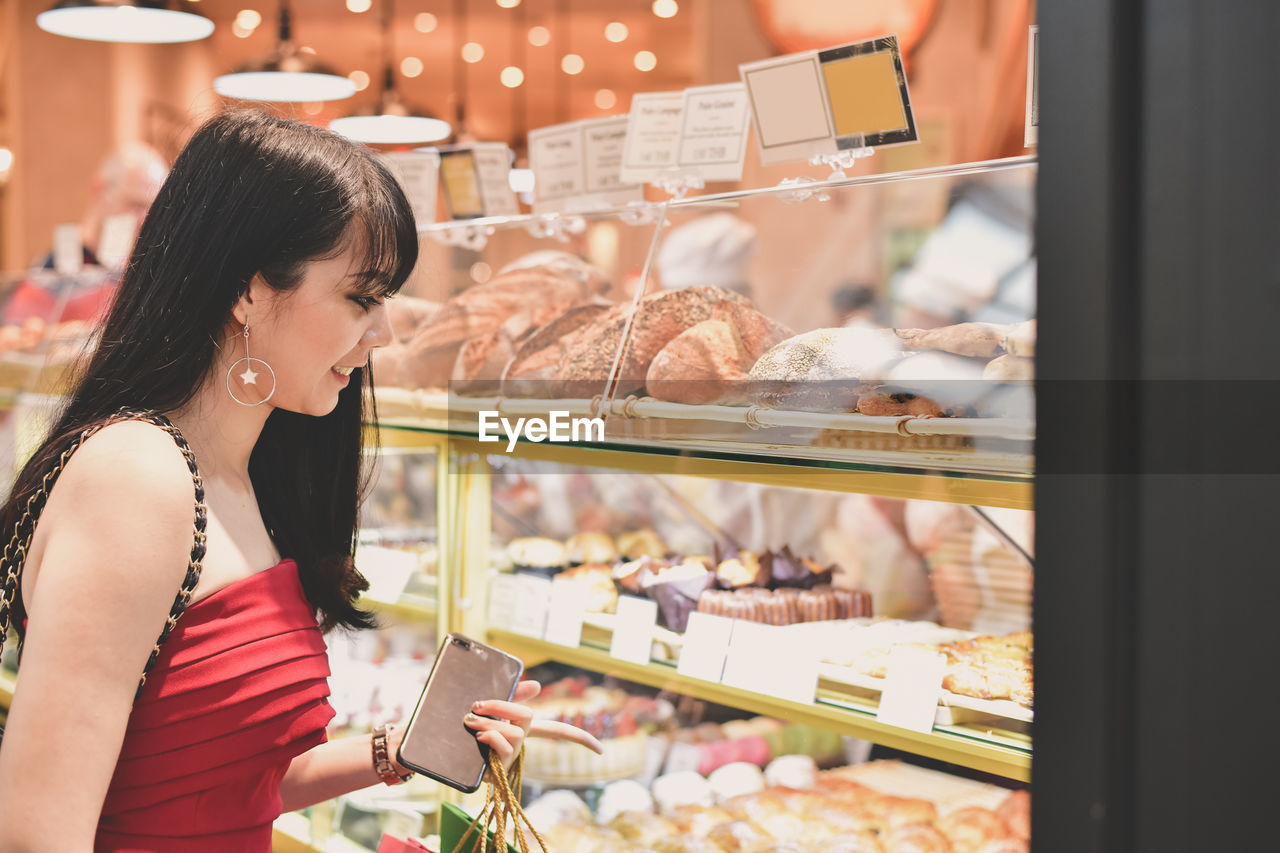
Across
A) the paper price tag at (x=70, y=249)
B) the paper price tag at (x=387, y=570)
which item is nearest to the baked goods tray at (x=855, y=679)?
the paper price tag at (x=387, y=570)

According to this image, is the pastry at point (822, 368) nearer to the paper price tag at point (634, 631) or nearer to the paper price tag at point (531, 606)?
the paper price tag at point (634, 631)

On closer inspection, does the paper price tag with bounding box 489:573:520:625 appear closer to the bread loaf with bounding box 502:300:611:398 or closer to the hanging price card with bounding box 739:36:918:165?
the bread loaf with bounding box 502:300:611:398

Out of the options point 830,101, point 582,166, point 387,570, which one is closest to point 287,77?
point 582,166

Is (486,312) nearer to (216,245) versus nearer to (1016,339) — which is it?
(216,245)

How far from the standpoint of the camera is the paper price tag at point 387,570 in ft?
6.73

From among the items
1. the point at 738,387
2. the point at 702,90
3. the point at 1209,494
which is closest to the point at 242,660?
the point at 738,387

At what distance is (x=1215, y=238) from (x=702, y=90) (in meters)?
1.39

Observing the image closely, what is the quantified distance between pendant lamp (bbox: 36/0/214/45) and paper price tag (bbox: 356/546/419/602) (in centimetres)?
191

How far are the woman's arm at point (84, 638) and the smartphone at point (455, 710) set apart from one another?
0.40 metres

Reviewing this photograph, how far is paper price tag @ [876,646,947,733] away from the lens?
4.51 ft

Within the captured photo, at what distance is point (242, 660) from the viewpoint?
3.80 ft

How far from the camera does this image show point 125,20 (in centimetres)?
324

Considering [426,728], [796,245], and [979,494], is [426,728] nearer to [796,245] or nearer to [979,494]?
[979,494]

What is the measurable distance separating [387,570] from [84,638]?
1.13 meters
